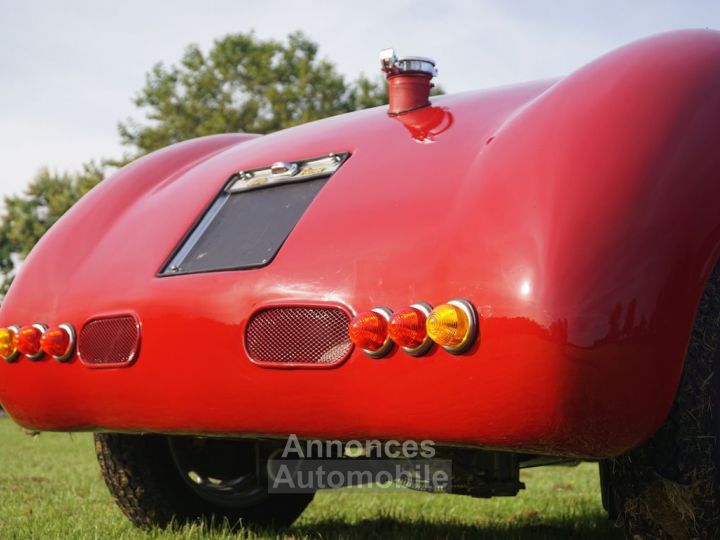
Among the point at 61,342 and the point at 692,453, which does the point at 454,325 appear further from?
the point at 61,342

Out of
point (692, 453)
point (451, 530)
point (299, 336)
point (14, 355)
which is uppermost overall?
point (299, 336)

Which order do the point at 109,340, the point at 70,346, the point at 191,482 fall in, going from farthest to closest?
the point at 191,482 → the point at 70,346 → the point at 109,340

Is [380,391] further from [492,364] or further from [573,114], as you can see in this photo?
[573,114]

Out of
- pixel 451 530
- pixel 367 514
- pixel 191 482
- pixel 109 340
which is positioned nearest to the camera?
pixel 109 340

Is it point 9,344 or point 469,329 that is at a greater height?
point 469,329

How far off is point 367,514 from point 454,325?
8.12 ft

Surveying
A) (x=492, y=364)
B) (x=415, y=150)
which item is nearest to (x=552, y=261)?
(x=492, y=364)

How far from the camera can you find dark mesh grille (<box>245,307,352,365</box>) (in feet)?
8.14

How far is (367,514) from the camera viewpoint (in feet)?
14.7

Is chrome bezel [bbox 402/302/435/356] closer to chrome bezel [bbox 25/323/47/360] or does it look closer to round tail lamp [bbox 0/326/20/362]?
chrome bezel [bbox 25/323/47/360]

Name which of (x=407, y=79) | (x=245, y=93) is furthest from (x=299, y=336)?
(x=245, y=93)

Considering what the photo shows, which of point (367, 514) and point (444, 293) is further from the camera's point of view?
point (367, 514)

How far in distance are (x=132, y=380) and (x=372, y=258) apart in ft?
2.91

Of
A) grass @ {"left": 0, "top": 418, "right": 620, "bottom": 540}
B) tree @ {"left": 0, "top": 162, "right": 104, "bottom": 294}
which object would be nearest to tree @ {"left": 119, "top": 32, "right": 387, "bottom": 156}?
tree @ {"left": 0, "top": 162, "right": 104, "bottom": 294}
